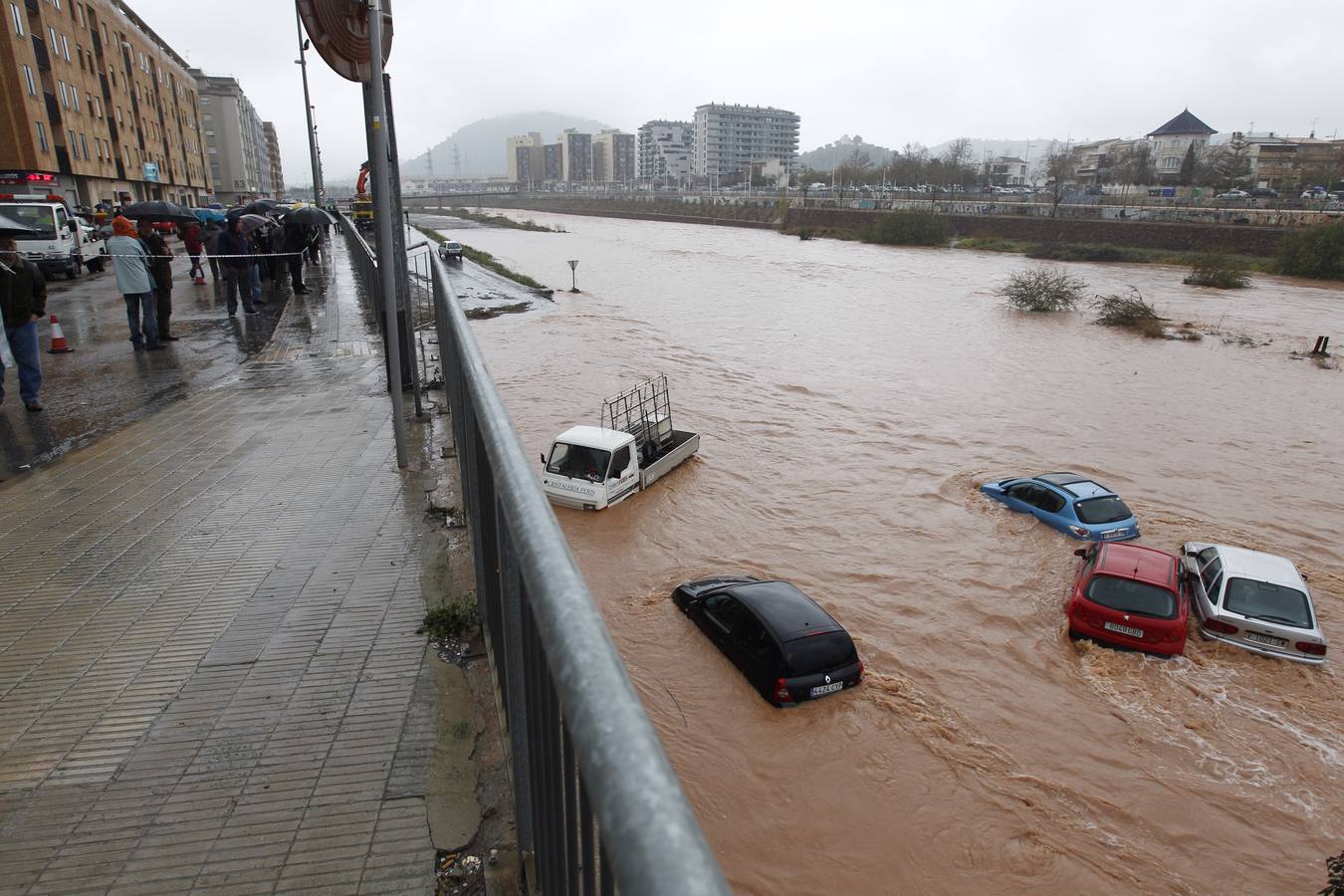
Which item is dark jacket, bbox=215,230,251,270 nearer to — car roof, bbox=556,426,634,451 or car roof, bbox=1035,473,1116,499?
car roof, bbox=556,426,634,451

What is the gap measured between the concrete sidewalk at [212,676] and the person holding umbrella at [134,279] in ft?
16.1

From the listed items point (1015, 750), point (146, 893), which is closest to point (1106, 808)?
point (1015, 750)

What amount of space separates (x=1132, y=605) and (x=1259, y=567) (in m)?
2.23

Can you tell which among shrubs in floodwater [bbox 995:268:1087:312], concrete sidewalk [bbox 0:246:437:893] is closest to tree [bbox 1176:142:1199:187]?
shrubs in floodwater [bbox 995:268:1087:312]

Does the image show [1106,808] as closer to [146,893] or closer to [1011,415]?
[146,893]

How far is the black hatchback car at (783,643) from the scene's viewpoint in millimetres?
8609

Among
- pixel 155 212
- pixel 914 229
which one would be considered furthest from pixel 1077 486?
pixel 914 229

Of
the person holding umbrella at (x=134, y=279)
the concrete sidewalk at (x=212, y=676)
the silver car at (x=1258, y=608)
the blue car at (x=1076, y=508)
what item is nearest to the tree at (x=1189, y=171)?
the blue car at (x=1076, y=508)

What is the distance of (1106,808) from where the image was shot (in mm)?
7691

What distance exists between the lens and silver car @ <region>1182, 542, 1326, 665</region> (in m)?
9.74

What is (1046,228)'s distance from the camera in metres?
67.0

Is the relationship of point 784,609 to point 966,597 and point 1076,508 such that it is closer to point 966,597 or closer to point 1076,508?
point 966,597

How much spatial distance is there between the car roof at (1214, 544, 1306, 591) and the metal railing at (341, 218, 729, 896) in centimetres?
1106

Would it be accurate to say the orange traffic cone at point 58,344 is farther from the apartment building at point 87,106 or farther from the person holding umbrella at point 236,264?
the apartment building at point 87,106
